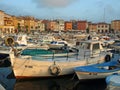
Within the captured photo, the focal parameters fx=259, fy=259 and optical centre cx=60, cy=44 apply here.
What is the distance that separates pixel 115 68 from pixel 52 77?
4.96 m

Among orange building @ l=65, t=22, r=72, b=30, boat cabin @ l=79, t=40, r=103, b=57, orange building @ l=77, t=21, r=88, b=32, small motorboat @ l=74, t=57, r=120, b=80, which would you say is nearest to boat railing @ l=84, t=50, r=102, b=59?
boat cabin @ l=79, t=40, r=103, b=57

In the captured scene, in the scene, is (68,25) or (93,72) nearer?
(93,72)

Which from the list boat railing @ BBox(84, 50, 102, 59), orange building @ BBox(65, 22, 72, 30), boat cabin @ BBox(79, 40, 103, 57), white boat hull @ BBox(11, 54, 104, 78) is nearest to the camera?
white boat hull @ BBox(11, 54, 104, 78)


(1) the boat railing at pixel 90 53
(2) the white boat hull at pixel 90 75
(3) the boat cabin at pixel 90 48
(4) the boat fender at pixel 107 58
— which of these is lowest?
(2) the white boat hull at pixel 90 75

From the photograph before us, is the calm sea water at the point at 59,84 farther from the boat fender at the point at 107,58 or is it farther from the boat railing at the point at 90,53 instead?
the boat fender at the point at 107,58

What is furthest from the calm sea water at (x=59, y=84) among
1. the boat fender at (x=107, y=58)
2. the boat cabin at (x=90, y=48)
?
the boat fender at (x=107, y=58)

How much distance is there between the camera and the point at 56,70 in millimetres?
20156

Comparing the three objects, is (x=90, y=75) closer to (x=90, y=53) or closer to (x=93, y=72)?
(x=93, y=72)

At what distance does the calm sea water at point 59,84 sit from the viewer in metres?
18.3

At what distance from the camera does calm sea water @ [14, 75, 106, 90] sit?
18.3 metres

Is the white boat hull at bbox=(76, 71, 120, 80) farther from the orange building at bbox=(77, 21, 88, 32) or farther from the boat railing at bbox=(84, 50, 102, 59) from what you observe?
the orange building at bbox=(77, 21, 88, 32)

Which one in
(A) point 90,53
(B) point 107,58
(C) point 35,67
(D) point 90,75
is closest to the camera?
(D) point 90,75

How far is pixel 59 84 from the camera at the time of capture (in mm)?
19297

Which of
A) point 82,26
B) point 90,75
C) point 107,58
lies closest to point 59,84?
point 90,75
